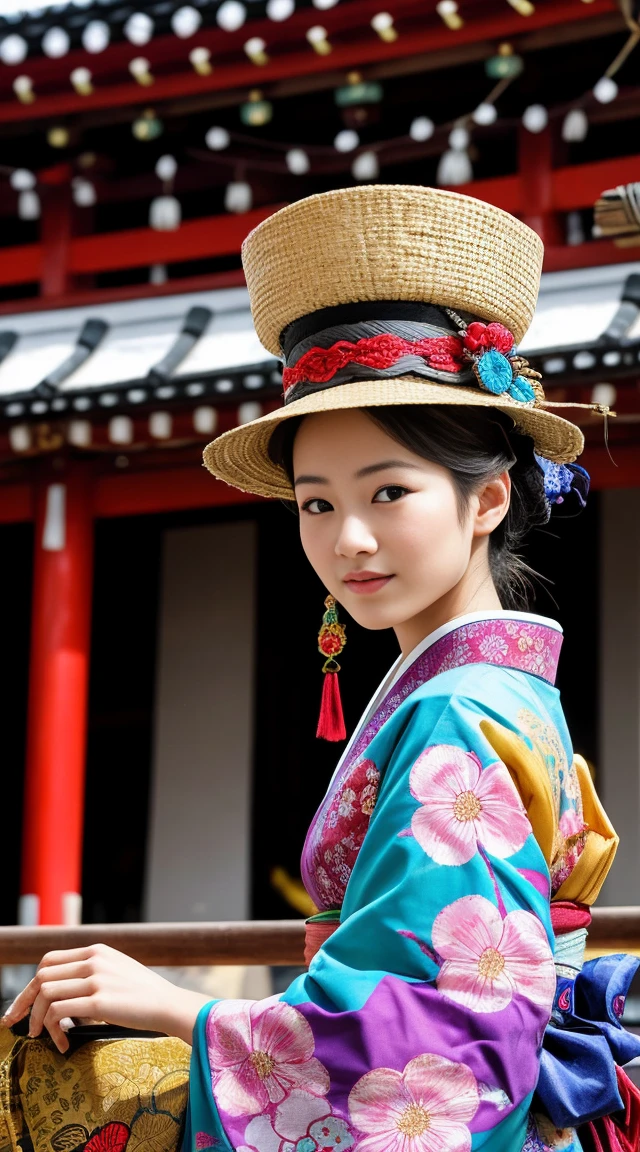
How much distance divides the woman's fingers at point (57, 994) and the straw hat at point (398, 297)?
0.75 m

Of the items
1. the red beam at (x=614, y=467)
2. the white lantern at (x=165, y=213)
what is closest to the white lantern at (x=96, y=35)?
the white lantern at (x=165, y=213)

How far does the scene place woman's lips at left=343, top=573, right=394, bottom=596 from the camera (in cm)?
178

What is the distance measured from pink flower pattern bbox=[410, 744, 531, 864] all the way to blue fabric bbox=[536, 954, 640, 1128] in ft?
0.95

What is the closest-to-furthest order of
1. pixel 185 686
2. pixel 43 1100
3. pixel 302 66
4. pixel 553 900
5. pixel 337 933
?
pixel 337 933 → pixel 43 1100 → pixel 553 900 → pixel 302 66 → pixel 185 686

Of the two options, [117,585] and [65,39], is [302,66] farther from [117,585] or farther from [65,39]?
[117,585]

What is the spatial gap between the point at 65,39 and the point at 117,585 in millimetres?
3175

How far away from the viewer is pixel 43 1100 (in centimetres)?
158

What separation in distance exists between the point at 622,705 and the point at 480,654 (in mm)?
4800

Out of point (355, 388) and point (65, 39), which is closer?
point (355, 388)

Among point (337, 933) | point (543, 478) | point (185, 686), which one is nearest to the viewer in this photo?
point (337, 933)

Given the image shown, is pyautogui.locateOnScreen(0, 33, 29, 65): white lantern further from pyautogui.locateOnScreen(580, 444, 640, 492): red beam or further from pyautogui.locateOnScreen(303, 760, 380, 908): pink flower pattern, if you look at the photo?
pyautogui.locateOnScreen(303, 760, 380, 908): pink flower pattern

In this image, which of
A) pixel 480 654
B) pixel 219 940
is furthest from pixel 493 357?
pixel 219 940

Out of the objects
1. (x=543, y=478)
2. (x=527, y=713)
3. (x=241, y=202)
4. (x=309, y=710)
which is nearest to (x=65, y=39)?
(x=241, y=202)

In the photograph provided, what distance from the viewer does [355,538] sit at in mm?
1746
